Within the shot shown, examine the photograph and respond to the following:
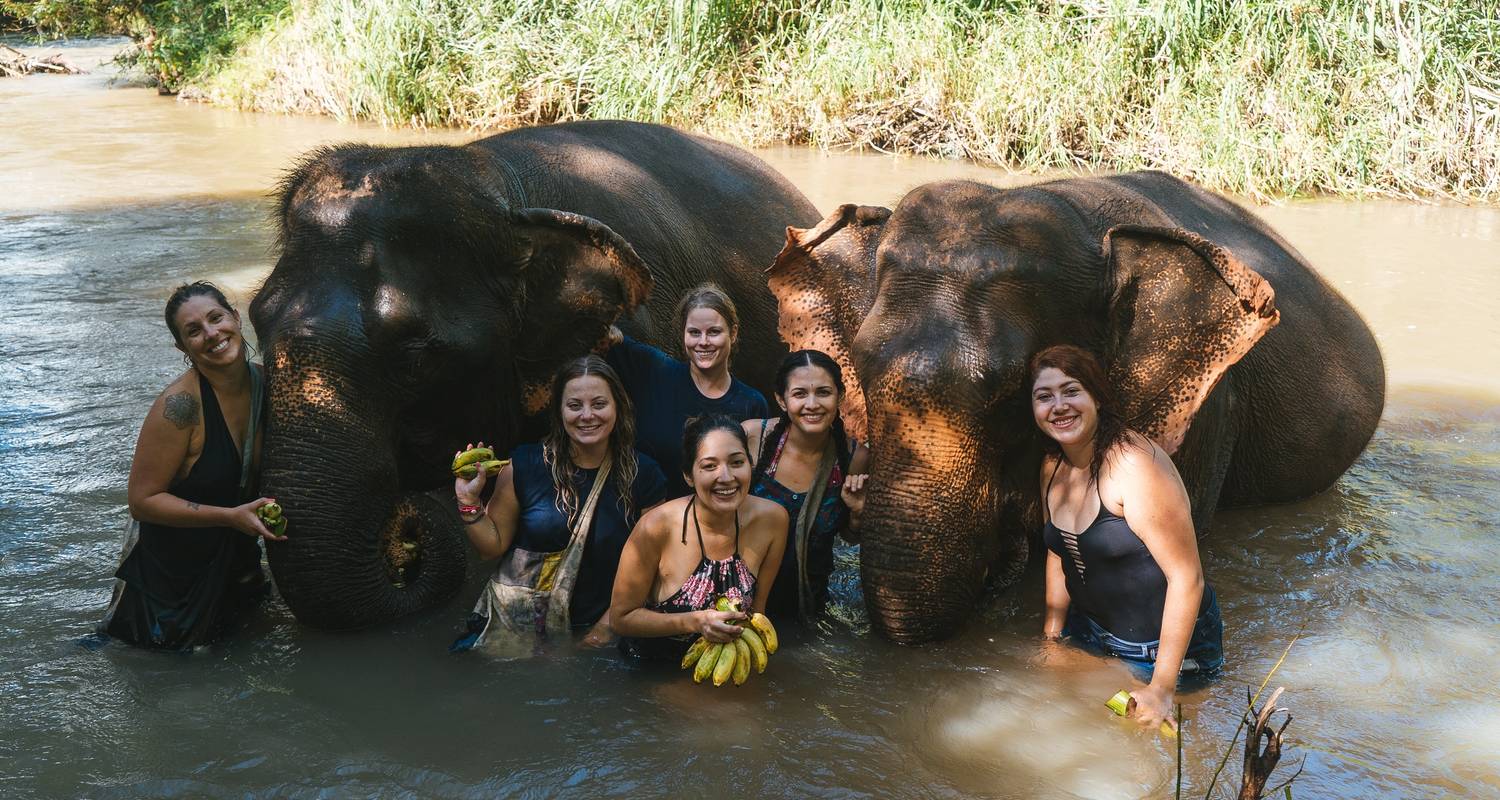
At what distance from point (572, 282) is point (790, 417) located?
1.01 m

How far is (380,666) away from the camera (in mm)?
4125

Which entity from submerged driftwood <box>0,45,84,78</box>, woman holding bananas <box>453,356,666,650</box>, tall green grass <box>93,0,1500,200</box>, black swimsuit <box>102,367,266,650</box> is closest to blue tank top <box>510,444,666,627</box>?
woman holding bananas <box>453,356,666,650</box>

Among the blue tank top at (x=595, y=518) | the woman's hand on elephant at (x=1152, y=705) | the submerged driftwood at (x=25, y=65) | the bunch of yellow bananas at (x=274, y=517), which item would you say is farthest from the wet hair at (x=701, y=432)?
the submerged driftwood at (x=25, y=65)

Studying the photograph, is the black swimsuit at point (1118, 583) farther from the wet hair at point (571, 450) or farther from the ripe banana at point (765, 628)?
the wet hair at point (571, 450)

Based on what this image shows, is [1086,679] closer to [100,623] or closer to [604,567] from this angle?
[604,567]

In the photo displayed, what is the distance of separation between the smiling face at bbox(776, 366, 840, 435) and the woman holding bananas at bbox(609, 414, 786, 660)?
276 millimetres

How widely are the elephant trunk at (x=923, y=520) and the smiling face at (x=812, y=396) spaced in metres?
0.18

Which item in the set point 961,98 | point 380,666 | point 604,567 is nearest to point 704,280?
point 604,567

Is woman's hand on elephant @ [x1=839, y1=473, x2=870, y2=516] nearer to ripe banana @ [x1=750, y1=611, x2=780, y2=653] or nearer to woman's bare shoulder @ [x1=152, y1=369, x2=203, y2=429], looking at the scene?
ripe banana @ [x1=750, y1=611, x2=780, y2=653]

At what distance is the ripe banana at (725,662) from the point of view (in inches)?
148

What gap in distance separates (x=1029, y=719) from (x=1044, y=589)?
1004 mm

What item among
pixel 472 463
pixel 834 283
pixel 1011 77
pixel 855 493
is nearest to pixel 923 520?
pixel 855 493

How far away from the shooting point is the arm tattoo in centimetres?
395

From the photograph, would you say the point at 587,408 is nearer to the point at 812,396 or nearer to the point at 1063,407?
the point at 812,396
